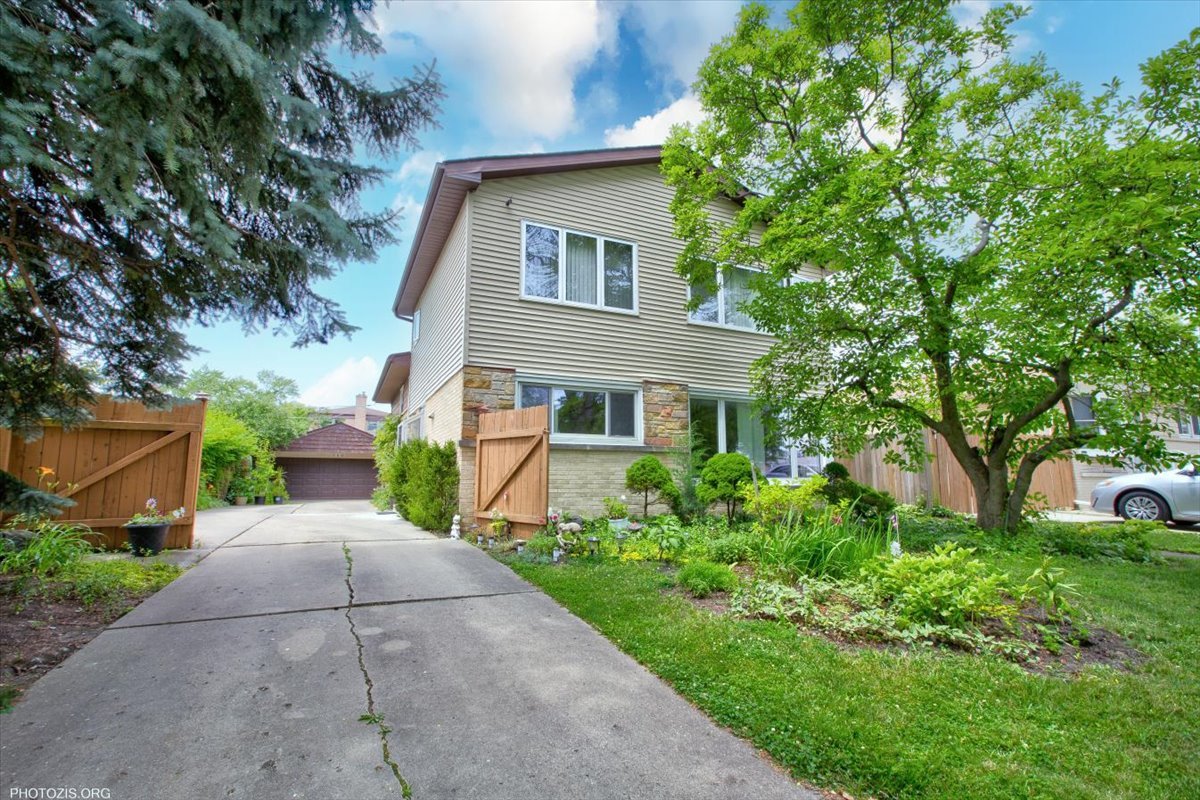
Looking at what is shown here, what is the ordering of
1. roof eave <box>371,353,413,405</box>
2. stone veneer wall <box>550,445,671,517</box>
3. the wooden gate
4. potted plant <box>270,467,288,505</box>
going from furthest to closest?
potted plant <box>270,467,288,505</box>
roof eave <box>371,353,413,405</box>
stone veneer wall <box>550,445,671,517</box>
the wooden gate

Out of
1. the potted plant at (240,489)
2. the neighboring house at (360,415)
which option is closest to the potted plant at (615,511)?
the potted plant at (240,489)

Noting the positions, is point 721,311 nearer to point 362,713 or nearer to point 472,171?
point 472,171

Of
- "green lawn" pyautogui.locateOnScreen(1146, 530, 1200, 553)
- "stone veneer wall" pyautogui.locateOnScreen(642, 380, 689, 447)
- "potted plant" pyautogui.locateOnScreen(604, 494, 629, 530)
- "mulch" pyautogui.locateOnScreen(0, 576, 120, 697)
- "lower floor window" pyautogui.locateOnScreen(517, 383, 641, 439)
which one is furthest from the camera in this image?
"stone veneer wall" pyautogui.locateOnScreen(642, 380, 689, 447)

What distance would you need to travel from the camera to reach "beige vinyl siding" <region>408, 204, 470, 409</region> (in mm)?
9195

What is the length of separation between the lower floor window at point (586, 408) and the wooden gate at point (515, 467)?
1085mm

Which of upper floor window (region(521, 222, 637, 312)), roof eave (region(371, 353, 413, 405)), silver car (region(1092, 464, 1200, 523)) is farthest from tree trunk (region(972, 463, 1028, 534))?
roof eave (region(371, 353, 413, 405))

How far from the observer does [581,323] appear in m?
9.58

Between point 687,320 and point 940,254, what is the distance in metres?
4.29

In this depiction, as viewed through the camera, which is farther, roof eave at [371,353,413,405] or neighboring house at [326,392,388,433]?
neighboring house at [326,392,388,433]

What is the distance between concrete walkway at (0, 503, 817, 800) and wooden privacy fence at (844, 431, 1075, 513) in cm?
1136

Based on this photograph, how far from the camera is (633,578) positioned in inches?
214

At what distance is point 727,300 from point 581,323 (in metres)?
3.57

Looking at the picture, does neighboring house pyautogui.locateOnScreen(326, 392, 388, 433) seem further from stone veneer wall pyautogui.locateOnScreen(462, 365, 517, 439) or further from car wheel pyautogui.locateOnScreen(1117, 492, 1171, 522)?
car wheel pyautogui.locateOnScreen(1117, 492, 1171, 522)

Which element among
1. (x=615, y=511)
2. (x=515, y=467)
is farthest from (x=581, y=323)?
(x=615, y=511)
